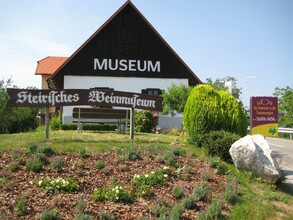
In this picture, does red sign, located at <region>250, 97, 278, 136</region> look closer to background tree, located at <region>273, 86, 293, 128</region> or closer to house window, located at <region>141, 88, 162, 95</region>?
house window, located at <region>141, 88, 162, 95</region>

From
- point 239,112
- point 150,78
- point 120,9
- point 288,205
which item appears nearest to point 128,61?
point 150,78

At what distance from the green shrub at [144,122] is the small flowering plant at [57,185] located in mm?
11835

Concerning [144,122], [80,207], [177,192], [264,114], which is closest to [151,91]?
[144,122]

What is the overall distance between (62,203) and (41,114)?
3363cm

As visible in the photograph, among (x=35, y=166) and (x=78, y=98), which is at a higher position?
(x=78, y=98)

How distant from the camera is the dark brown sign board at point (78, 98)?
11680 millimetres

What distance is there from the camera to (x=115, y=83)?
26797mm

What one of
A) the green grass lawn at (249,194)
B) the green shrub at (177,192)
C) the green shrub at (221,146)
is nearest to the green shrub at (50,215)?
the green shrub at (177,192)

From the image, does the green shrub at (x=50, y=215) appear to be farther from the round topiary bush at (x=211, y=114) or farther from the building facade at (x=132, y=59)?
the building facade at (x=132, y=59)

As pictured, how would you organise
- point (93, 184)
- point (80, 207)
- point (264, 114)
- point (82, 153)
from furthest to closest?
point (264, 114), point (82, 153), point (93, 184), point (80, 207)

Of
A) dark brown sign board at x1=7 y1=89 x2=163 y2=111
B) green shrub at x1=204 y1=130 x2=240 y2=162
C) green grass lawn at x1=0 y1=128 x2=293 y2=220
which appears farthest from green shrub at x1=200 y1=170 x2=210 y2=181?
dark brown sign board at x1=7 y1=89 x2=163 y2=111

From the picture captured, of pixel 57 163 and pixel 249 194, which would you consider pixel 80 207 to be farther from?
pixel 249 194

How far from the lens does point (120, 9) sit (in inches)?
1054

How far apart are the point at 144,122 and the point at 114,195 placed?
40.3 feet
